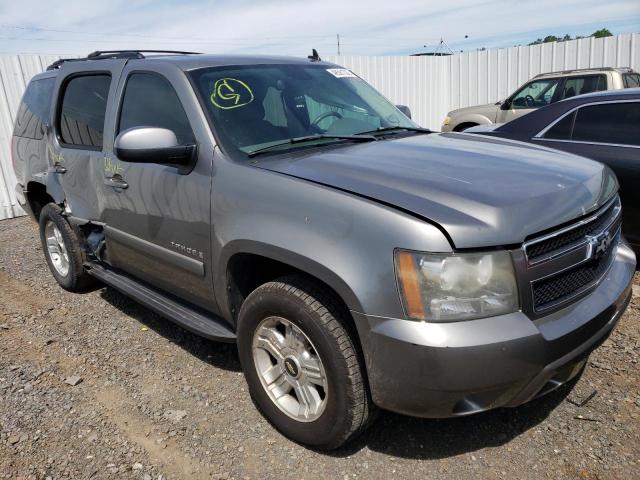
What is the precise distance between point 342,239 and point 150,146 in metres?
1.24

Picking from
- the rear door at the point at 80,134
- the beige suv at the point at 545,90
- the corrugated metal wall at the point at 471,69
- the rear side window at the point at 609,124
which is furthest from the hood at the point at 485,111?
the rear door at the point at 80,134

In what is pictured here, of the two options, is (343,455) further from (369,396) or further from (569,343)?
(569,343)

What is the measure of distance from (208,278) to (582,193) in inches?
75.8

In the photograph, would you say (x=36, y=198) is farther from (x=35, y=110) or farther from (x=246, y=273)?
(x=246, y=273)

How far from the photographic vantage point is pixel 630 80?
9477 millimetres

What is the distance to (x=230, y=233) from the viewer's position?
261 centimetres

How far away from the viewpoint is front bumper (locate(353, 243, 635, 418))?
1.94 meters

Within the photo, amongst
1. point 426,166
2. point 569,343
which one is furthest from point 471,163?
point 569,343

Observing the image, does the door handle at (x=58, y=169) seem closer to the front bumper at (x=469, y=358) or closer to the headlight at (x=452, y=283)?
the front bumper at (x=469, y=358)

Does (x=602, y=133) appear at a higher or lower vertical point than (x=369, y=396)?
higher

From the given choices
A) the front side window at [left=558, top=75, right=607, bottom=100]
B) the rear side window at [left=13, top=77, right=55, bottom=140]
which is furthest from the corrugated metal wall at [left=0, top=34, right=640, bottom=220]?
the rear side window at [left=13, top=77, right=55, bottom=140]

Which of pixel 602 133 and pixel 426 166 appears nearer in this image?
pixel 426 166

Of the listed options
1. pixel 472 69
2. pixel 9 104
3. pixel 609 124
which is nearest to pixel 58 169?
pixel 609 124

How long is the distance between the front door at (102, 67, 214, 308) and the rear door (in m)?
0.20
